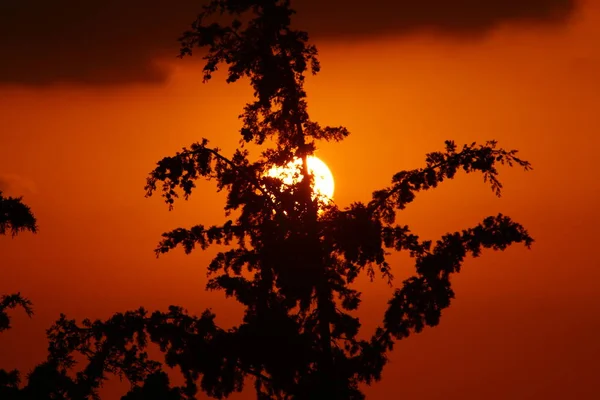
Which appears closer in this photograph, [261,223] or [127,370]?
[127,370]

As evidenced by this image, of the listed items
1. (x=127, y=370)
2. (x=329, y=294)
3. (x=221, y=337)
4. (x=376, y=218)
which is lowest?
(x=127, y=370)

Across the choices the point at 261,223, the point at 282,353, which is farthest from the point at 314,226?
the point at 282,353

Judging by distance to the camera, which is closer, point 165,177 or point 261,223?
point 165,177

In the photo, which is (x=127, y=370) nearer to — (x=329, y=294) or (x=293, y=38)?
(x=329, y=294)

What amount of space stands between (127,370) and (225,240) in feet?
12.8

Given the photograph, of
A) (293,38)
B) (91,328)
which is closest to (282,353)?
(91,328)

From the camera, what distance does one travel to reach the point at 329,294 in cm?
2155

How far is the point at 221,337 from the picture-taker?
2083 cm

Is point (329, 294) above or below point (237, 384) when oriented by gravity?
above

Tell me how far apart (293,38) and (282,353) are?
299 inches

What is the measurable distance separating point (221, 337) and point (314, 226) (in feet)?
11.5

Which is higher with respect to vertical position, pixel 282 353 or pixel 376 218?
pixel 376 218

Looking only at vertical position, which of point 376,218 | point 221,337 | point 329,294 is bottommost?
point 221,337

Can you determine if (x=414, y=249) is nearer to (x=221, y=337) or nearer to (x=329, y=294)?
(x=329, y=294)
